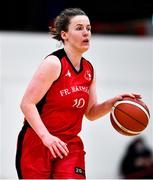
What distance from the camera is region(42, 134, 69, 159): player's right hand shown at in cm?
493

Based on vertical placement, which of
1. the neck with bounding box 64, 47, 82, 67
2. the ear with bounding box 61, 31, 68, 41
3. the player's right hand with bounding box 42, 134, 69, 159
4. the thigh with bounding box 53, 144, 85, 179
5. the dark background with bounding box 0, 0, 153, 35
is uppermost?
the ear with bounding box 61, 31, 68, 41

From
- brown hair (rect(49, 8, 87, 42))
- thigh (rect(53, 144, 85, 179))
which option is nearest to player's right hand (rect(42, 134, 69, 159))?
thigh (rect(53, 144, 85, 179))

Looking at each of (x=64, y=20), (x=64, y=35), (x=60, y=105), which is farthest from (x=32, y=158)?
(x=64, y=20)

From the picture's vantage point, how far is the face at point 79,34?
527 cm

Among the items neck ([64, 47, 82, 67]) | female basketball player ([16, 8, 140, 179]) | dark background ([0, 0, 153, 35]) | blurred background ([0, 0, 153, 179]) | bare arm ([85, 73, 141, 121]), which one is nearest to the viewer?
female basketball player ([16, 8, 140, 179])

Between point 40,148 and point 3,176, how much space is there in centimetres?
448

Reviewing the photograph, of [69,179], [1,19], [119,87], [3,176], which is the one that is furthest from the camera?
[1,19]

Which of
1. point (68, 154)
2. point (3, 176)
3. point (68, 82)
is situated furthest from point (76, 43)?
point (3, 176)

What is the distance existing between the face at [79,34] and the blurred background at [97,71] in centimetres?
465

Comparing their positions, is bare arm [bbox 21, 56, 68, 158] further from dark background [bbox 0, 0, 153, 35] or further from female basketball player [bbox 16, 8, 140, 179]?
dark background [bbox 0, 0, 153, 35]

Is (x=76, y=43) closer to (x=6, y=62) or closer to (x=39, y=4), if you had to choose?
(x=6, y=62)

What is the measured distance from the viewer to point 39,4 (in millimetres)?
11023

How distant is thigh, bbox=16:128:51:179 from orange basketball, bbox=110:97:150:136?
64 cm

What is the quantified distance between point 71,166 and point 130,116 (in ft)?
2.10
